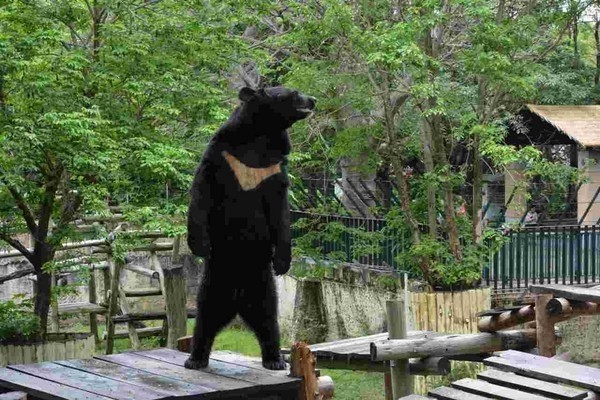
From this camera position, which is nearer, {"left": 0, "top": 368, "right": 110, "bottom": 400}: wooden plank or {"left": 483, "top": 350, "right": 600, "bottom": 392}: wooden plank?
{"left": 0, "top": 368, "right": 110, "bottom": 400}: wooden plank

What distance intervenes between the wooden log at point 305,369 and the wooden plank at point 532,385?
1.47 metres

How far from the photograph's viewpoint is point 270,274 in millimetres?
6680

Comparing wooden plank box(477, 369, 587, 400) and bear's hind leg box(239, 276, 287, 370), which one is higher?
bear's hind leg box(239, 276, 287, 370)

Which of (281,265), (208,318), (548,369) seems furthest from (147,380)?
(548,369)

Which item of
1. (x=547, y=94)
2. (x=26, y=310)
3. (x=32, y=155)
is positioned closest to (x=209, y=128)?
(x=32, y=155)

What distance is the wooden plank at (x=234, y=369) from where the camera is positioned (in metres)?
6.40

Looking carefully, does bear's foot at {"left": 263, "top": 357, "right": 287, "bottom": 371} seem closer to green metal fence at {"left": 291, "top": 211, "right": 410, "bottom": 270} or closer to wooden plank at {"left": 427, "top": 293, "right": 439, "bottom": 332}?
wooden plank at {"left": 427, "top": 293, "right": 439, "bottom": 332}

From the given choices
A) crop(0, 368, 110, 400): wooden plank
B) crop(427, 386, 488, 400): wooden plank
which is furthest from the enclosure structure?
crop(0, 368, 110, 400): wooden plank

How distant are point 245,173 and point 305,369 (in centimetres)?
131

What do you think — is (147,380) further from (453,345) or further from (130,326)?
(130,326)

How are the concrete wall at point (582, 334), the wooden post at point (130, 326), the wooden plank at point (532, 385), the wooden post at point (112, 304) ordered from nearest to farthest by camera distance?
the wooden plank at point (532, 385) < the wooden post at point (112, 304) < the wooden post at point (130, 326) < the concrete wall at point (582, 334)

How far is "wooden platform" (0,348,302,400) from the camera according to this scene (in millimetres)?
6070

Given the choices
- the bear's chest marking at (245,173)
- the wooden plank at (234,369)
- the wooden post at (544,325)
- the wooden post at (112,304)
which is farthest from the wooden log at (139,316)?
the bear's chest marking at (245,173)

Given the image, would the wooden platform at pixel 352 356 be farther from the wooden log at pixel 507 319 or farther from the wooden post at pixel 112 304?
the wooden post at pixel 112 304
